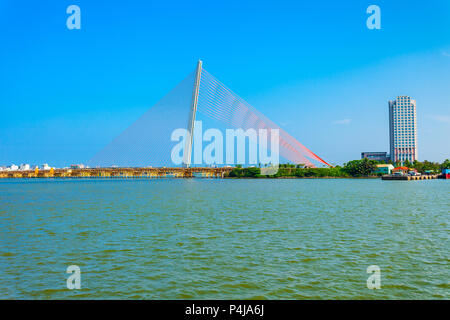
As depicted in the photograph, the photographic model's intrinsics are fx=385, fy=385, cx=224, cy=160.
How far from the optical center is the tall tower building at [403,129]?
13888cm

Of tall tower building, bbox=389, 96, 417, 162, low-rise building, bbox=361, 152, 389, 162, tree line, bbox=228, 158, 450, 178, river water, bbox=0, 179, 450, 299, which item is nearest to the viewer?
river water, bbox=0, 179, 450, 299

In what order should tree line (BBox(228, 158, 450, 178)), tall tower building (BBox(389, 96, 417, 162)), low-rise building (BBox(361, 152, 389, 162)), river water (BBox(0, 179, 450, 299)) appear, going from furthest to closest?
tall tower building (BBox(389, 96, 417, 162)) → low-rise building (BBox(361, 152, 389, 162)) → tree line (BBox(228, 158, 450, 178)) → river water (BBox(0, 179, 450, 299))

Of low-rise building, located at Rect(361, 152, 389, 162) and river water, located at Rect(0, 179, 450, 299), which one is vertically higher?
low-rise building, located at Rect(361, 152, 389, 162)

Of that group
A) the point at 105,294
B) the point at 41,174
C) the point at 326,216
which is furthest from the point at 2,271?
the point at 41,174

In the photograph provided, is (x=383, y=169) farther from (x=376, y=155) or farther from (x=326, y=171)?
(x=376, y=155)

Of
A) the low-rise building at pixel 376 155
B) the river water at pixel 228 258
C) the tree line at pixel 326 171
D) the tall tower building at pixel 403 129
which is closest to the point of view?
the river water at pixel 228 258

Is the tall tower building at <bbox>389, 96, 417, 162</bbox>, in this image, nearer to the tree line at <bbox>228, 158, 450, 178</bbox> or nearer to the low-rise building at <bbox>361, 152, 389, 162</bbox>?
the low-rise building at <bbox>361, 152, 389, 162</bbox>

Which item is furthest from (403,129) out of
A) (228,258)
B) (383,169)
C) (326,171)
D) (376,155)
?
(228,258)

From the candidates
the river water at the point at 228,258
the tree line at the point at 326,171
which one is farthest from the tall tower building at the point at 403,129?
the river water at the point at 228,258

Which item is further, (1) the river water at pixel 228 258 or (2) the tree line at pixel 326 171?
(2) the tree line at pixel 326 171

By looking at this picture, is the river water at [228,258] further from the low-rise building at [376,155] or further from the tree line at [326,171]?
the low-rise building at [376,155]

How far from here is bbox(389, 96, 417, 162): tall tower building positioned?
456 ft

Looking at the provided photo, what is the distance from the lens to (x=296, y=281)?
6645mm

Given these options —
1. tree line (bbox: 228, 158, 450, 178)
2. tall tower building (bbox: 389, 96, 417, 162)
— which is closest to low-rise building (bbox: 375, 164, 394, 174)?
tree line (bbox: 228, 158, 450, 178)
